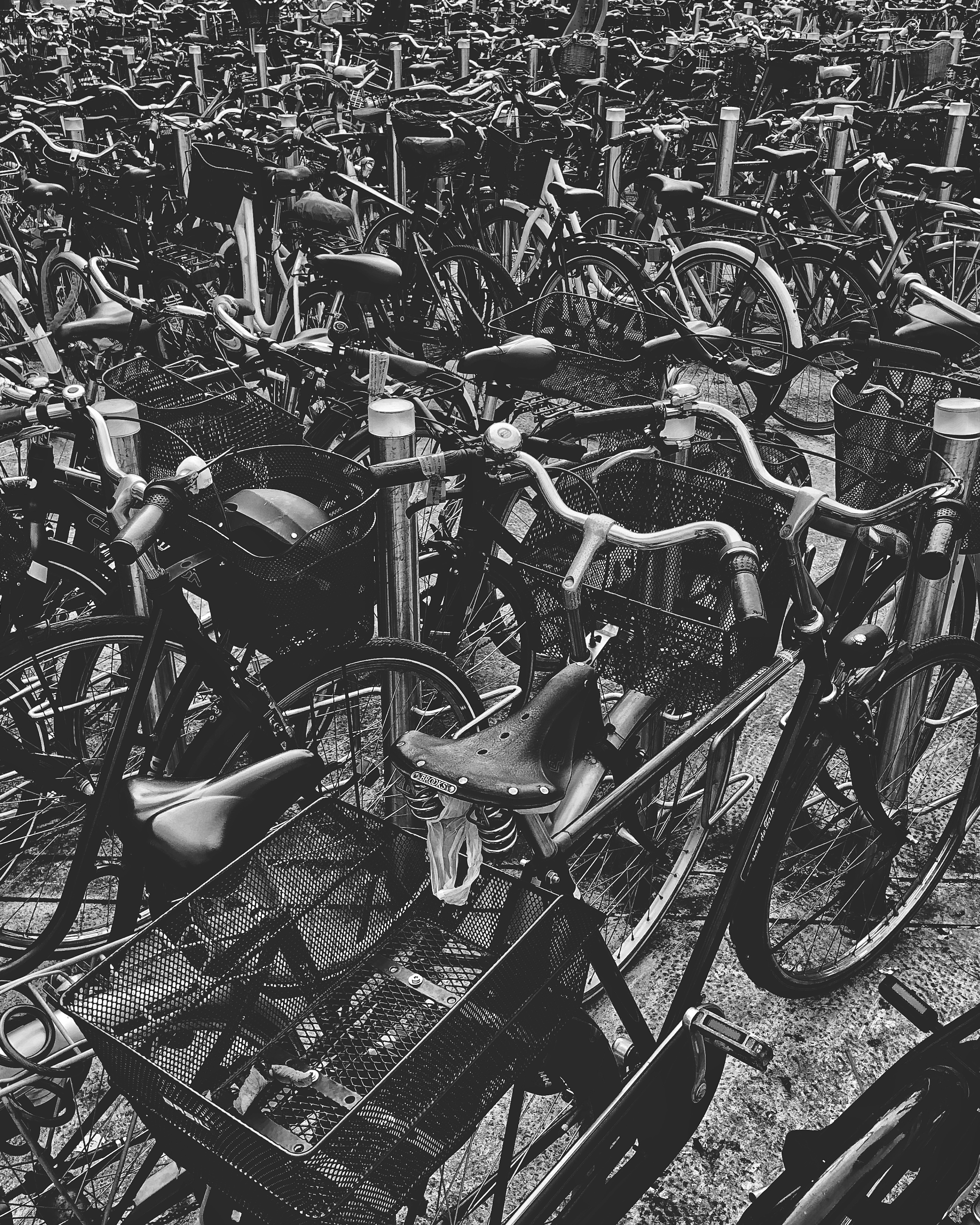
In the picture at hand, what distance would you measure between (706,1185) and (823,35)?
672 inches

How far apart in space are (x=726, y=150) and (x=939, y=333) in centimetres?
497

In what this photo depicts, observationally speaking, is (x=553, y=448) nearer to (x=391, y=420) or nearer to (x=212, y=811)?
(x=391, y=420)

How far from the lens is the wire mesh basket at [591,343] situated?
3816 mm

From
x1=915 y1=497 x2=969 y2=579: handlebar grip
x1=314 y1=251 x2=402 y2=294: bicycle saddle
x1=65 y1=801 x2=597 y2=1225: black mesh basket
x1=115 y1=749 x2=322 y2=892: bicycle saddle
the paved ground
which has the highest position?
x1=314 y1=251 x2=402 y2=294: bicycle saddle

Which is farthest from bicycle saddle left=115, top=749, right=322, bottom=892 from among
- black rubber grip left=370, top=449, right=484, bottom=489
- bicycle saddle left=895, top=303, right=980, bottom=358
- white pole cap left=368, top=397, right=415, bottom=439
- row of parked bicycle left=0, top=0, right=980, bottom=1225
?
bicycle saddle left=895, top=303, right=980, bottom=358

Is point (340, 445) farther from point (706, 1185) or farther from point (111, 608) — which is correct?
point (706, 1185)

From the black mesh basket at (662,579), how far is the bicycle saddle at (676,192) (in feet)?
13.8

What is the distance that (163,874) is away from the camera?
6.00 feet

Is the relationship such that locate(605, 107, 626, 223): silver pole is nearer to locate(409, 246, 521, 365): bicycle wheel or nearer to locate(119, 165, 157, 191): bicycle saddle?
locate(409, 246, 521, 365): bicycle wheel

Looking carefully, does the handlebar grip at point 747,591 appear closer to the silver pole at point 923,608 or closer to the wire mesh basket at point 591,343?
the silver pole at point 923,608

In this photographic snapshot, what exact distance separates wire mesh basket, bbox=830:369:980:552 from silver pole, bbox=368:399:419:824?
1.20m

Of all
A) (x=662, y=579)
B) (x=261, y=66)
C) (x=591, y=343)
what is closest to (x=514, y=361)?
(x=662, y=579)

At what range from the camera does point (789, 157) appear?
723cm

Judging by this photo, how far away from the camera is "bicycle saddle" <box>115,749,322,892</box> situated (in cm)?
179
